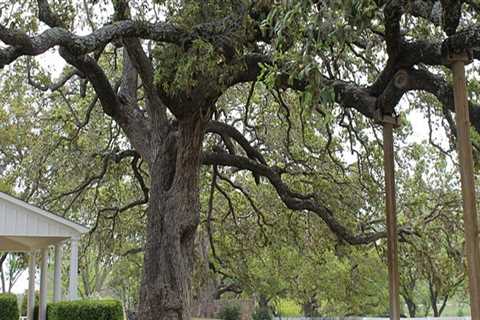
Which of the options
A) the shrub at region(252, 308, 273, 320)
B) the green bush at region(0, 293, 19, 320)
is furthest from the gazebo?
the shrub at region(252, 308, 273, 320)

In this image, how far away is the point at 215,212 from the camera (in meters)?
16.1

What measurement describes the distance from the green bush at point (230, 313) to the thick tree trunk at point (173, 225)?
40.9 ft

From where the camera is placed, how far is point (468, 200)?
439 cm

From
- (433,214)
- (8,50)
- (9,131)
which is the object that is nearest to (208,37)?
(8,50)

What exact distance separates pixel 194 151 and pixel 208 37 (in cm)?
208

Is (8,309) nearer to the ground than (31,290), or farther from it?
nearer to the ground

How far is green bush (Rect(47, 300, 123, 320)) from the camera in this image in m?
9.56

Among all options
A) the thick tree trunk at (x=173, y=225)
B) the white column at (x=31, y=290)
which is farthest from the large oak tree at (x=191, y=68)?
the white column at (x=31, y=290)

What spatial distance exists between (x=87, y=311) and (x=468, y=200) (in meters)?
6.88

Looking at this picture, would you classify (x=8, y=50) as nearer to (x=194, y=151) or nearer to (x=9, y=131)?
(x=194, y=151)

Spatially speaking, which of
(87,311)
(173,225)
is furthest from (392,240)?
(87,311)

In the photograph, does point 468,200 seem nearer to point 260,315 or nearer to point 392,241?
point 392,241

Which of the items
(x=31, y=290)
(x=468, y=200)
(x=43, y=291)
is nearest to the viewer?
(x=468, y=200)

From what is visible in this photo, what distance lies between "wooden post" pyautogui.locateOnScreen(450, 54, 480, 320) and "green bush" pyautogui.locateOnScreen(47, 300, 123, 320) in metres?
6.63
